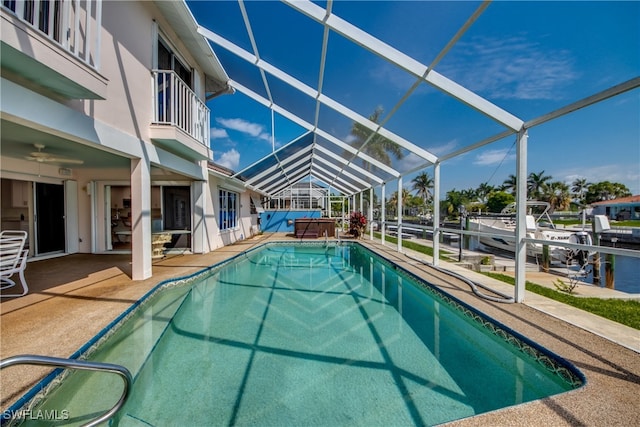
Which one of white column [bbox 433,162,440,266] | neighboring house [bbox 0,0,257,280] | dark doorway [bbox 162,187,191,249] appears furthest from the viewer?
dark doorway [bbox 162,187,191,249]

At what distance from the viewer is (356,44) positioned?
5320 millimetres

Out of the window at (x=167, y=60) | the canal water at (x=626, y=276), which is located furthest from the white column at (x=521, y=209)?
the window at (x=167, y=60)

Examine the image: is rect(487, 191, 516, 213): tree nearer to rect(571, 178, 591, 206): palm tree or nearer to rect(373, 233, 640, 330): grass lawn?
rect(571, 178, 591, 206): palm tree

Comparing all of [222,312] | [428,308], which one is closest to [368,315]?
[428,308]

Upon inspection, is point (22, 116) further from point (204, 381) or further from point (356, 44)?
point (356, 44)

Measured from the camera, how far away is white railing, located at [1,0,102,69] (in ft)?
10.9

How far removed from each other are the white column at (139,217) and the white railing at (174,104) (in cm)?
132

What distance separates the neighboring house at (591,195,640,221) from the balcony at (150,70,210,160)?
415 inches

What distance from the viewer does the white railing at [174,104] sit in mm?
6910

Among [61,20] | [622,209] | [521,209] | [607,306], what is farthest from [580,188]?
[61,20]

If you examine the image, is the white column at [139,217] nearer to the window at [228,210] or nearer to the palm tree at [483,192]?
the window at [228,210]

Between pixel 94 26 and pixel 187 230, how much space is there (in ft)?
23.6

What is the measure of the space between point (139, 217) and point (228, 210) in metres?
7.64

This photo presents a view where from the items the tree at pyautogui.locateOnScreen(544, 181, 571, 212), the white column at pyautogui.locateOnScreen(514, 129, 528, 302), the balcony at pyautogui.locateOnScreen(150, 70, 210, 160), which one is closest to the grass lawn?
the white column at pyautogui.locateOnScreen(514, 129, 528, 302)
